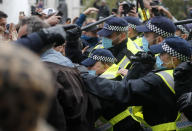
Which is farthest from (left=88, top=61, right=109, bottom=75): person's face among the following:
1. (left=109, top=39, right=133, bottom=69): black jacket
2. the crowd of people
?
(left=109, top=39, right=133, bottom=69): black jacket

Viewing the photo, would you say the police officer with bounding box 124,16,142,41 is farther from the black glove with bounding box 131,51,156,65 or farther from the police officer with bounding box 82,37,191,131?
the black glove with bounding box 131,51,156,65

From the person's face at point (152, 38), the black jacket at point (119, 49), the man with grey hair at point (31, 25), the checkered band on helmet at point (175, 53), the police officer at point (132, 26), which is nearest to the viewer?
the man with grey hair at point (31, 25)

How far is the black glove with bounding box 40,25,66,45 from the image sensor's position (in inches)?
112

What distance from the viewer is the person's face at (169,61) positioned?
13.6 feet

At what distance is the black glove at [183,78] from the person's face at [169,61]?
1.39 ft

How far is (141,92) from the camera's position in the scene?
3.71m

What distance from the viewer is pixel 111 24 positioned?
6.52 m

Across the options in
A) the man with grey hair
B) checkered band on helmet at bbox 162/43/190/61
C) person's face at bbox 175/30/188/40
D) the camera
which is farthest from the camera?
the camera

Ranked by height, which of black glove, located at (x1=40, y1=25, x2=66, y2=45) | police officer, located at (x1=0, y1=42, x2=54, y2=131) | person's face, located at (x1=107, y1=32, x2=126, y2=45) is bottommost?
person's face, located at (x1=107, y1=32, x2=126, y2=45)

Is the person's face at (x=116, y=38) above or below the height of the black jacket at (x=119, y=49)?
above

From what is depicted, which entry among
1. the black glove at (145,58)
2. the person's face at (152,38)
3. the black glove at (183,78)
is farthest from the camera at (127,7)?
the black glove at (183,78)

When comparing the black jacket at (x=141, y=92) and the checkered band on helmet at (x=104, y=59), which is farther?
the checkered band on helmet at (x=104, y=59)

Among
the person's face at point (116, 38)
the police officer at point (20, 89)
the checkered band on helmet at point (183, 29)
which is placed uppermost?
the police officer at point (20, 89)

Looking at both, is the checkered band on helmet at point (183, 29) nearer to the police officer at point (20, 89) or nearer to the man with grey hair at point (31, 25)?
the man with grey hair at point (31, 25)
